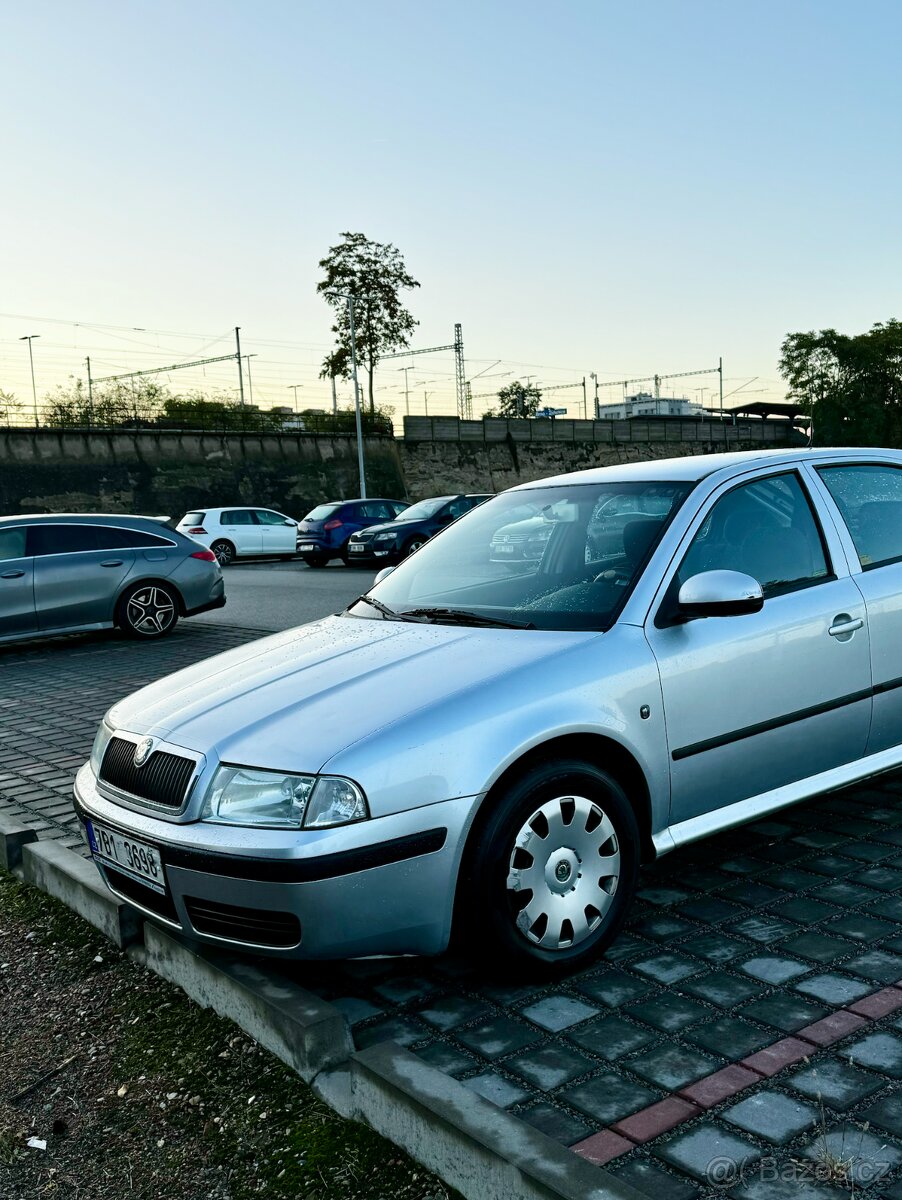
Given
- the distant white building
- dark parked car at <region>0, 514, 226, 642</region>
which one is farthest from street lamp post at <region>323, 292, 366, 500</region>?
the distant white building

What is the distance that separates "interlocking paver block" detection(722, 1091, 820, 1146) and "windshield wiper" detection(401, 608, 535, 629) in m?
1.65

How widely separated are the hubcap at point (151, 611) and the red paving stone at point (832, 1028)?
1031 centimetres

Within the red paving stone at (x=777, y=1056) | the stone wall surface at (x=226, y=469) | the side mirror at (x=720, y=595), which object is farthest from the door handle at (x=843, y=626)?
the stone wall surface at (x=226, y=469)

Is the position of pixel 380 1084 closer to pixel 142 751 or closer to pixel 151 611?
pixel 142 751

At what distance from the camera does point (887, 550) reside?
4625mm

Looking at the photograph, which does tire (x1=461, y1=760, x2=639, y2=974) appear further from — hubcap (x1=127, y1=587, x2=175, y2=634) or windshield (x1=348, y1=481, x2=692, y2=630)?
hubcap (x1=127, y1=587, x2=175, y2=634)

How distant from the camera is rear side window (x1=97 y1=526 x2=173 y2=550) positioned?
12.1 m

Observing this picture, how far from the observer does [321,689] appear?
3496 millimetres

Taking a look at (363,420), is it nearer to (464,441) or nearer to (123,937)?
(464,441)

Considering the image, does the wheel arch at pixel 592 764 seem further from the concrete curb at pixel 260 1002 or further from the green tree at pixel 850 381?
the green tree at pixel 850 381

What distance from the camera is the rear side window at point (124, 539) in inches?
478

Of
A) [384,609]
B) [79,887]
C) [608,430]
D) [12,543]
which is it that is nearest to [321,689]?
[384,609]

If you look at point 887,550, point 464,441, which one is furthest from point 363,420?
point 887,550

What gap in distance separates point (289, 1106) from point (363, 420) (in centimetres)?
5458
